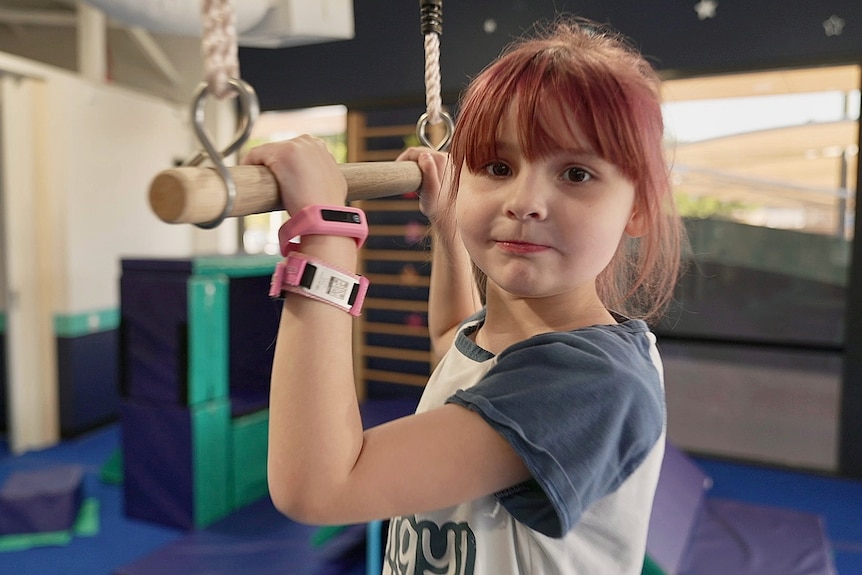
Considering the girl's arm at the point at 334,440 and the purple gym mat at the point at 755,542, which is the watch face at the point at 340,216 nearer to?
the girl's arm at the point at 334,440

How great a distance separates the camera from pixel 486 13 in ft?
11.0

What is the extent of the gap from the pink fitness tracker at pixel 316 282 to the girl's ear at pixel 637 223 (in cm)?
32

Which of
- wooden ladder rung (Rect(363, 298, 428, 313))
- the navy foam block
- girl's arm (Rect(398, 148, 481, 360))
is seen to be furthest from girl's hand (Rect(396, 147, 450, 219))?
wooden ladder rung (Rect(363, 298, 428, 313))

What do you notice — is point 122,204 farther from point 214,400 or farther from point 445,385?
point 445,385

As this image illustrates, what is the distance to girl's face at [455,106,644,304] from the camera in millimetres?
678

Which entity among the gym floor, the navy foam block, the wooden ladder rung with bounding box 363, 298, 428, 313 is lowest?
the gym floor

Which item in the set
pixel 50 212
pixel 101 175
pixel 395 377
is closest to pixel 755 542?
pixel 395 377

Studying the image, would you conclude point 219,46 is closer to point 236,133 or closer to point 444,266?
point 236,133

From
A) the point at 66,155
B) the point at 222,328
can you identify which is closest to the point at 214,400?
the point at 222,328

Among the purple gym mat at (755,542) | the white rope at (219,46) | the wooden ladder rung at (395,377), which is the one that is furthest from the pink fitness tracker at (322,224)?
the wooden ladder rung at (395,377)

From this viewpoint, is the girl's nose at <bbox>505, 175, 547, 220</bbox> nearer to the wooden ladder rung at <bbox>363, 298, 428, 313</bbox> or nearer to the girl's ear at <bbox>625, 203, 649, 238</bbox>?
the girl's ear at <bbox>625, 203, 649, 238</bbox>

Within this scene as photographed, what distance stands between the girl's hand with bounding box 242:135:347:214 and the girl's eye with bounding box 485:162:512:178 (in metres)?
0.17

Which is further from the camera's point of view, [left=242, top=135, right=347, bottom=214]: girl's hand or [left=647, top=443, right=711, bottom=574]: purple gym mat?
[left=647, top=443, right=711, bottom=574]: purple gym mat

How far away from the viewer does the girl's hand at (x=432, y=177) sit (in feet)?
3.10
